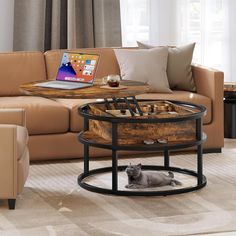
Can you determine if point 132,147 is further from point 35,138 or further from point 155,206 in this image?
point 35,138

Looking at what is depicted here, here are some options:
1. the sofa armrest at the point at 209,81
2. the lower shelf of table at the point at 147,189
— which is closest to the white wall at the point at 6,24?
the sofa armrest at the point at 209,81

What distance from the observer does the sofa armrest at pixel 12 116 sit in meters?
4.49

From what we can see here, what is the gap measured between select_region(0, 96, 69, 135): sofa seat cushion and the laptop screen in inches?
19.9

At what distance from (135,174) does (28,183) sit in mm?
736

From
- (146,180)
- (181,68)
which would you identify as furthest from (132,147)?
(181,68)

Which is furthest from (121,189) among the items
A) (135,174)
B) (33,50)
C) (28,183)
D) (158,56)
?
(33,50)

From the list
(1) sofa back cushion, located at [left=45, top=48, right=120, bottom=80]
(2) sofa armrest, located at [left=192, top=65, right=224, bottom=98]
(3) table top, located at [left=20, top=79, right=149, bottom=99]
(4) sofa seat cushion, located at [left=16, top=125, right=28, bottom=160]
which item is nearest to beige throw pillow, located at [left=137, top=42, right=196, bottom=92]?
(2) sofa armrest, located at [left=192, top=65, right=224, bottom=98]

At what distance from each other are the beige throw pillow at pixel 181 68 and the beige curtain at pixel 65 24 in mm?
894

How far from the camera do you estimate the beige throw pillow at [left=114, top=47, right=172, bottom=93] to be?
5738mm

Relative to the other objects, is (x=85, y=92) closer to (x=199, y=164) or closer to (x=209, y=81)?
(x=199, y=164)

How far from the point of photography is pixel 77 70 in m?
4.76

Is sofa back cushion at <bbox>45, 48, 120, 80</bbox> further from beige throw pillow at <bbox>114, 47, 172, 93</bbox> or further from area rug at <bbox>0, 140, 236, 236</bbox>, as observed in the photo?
area rug at <bbox>0, 140, 236, 236</bbox>

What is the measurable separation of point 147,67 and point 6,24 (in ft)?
4.86

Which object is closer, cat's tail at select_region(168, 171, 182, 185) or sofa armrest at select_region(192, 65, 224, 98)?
cat's tail at select_region(168, 171, 182, 185)
